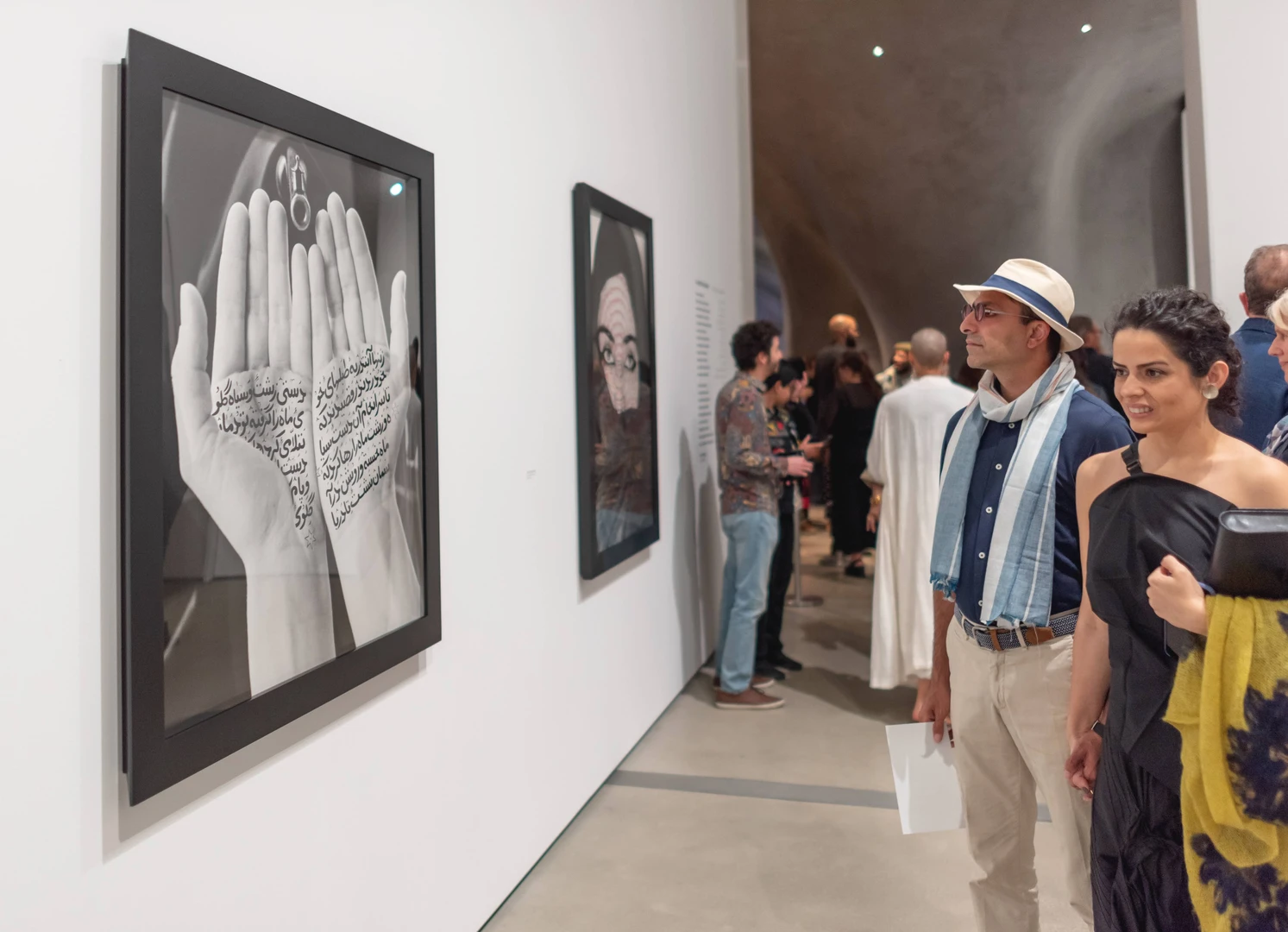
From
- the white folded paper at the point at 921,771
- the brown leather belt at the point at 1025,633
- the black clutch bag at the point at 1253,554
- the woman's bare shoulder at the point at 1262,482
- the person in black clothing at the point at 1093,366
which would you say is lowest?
the white folded paper at the point at 921,771

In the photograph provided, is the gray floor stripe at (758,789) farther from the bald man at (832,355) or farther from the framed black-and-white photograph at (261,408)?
the bald man at (832,355)

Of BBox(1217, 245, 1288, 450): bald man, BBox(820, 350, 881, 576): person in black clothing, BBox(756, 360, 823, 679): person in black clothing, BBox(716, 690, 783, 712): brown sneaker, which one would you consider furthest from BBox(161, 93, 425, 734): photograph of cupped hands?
BBox(820, 350, 881, 576): person in black clothing

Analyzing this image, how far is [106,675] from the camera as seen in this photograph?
139cm

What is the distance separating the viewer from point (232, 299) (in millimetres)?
1589

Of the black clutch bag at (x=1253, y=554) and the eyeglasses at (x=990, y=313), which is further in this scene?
the eyeglasses at (x=990, y=313)

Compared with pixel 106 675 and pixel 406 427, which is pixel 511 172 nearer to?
pixel 406 427

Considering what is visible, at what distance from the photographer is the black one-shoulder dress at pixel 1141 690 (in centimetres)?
143

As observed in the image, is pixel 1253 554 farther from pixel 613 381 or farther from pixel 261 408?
pixel 613 381

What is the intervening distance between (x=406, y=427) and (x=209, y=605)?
710 millimetres

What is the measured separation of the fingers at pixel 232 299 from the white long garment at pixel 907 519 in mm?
3282

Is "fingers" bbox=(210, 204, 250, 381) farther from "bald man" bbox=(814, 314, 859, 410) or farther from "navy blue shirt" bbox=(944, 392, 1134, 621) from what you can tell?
"bald man" bbox=(814, 314, 859, 410)

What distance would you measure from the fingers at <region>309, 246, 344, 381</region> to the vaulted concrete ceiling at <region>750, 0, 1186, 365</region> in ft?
26.5

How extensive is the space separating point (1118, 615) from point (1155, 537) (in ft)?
0.49

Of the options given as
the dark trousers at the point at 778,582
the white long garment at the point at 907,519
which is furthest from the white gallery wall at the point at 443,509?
the white long garment at the point at 907,519
